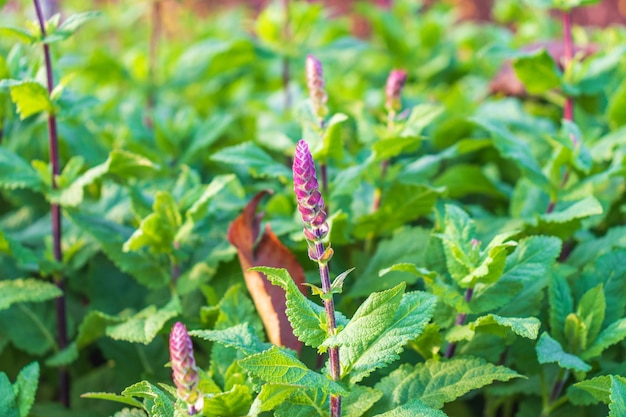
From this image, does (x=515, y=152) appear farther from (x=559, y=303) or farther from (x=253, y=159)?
(x=253, y=159)

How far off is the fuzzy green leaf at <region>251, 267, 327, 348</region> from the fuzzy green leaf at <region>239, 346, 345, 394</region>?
44 millimetres

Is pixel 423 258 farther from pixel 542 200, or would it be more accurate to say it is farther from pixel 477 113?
pixel 477 113

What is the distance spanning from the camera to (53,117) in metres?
1.76

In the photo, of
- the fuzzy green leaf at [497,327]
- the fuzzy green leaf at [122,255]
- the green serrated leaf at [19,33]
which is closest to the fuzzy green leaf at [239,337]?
the fuzzy green leaf at [497,327]

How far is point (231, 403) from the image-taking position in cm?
130

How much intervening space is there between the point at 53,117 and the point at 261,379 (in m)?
0.87

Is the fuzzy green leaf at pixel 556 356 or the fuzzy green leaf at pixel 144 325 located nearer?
the fuzzy green leaf at pixel 556 356

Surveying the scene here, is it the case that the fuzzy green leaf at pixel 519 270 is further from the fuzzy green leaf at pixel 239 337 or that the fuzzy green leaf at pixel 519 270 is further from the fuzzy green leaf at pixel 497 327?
the fuzzy green leaf at pixel 239 337

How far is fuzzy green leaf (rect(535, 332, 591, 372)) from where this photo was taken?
4.44ft

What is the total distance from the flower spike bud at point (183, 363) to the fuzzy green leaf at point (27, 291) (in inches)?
26.5

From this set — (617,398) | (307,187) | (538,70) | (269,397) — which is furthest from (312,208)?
(538,70)

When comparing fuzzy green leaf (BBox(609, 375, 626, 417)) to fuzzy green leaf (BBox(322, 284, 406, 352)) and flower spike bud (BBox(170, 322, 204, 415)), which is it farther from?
flower spike bud (BBox(170, 322, 204, 415))

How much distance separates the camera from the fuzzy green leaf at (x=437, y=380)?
4.33ft

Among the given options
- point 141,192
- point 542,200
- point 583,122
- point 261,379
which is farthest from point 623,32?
point 261,379
